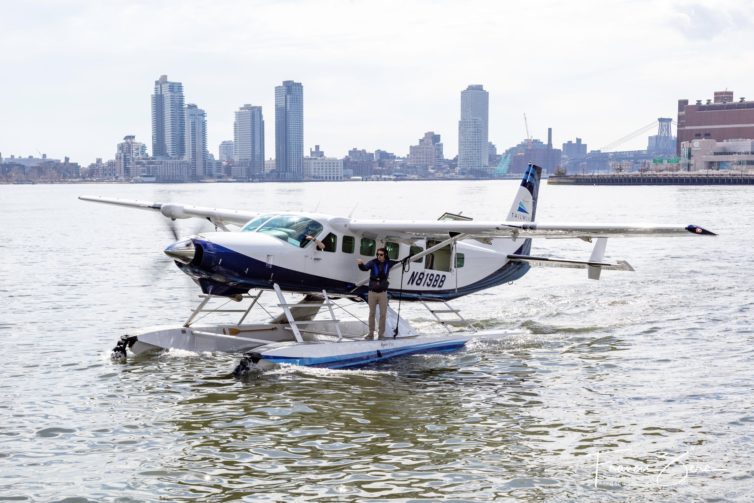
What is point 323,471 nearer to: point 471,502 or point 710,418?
point 471,502

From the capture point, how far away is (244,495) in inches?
384

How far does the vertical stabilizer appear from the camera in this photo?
21828 mm

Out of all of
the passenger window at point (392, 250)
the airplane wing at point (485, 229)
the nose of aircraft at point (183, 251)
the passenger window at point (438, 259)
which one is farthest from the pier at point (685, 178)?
the nose of aircraft at point (183, 251)

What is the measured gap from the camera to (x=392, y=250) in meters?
17.9

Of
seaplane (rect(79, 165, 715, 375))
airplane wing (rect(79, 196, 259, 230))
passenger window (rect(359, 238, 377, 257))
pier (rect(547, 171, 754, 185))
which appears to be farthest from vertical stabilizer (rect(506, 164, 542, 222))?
pier (rect(547, 171, 754, 185))

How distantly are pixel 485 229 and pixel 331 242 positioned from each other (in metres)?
2.85

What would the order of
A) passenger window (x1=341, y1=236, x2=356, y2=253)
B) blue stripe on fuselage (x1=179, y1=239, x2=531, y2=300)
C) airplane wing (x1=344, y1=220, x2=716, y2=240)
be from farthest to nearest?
1. passenger window (x1=341, y1=236, x2=356, y2=253)
2. airplane wing (x1=344, y1=220, x2=716, y2=240)
3. blue stripe on fuselage (x1=179, y1=239, x2=531, y2=300)

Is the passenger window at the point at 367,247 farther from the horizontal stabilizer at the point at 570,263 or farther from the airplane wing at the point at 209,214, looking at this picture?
the horizontal stabilizer at the point at 570,263

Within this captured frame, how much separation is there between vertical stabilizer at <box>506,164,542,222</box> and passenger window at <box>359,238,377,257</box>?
531 centimetres

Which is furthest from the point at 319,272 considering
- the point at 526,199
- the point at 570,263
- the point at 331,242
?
the point at 526,199

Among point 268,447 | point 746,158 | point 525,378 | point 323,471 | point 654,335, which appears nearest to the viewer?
point 323,471

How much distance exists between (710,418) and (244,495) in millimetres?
6733

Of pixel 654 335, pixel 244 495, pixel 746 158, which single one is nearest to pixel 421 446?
pixel 244 495

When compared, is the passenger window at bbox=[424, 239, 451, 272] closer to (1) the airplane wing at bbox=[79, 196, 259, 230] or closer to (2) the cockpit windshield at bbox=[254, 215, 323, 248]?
(2) the cockpit windshield at bbox=[254, 215, 323, 248]
